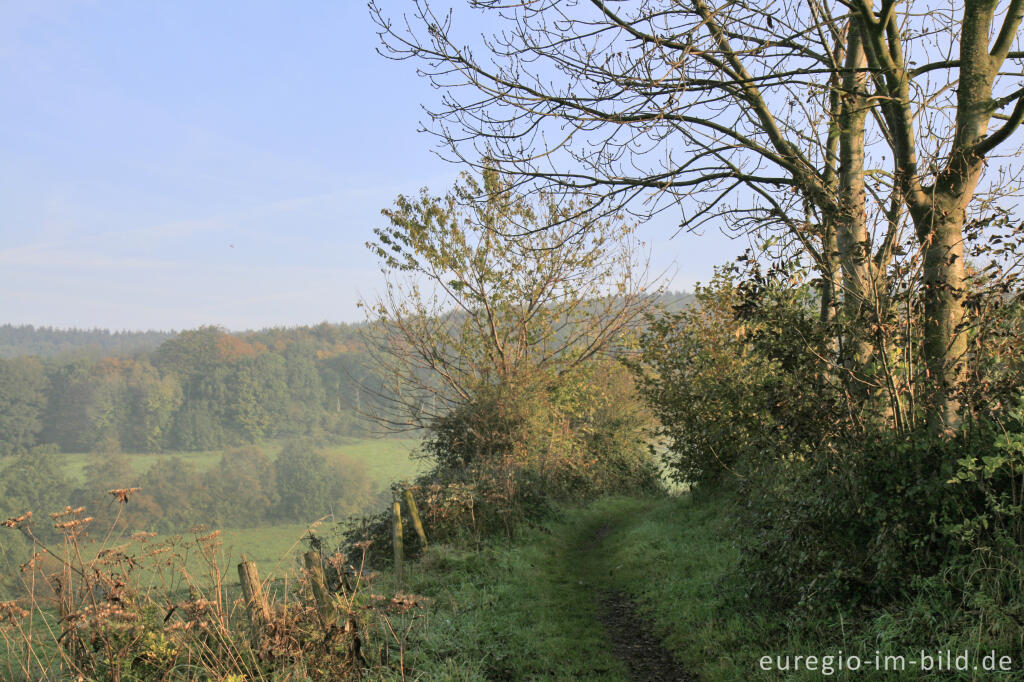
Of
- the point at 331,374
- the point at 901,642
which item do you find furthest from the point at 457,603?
the point at 331,374

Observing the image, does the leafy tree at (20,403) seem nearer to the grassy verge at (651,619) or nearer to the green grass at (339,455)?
the green grass at (339,455)

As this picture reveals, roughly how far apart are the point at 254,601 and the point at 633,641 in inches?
161

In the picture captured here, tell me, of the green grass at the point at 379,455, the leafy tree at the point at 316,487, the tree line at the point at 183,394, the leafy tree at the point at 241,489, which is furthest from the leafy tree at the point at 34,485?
the green grass at the point at 379,455

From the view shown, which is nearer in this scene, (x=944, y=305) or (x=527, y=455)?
(x=944, y=305)

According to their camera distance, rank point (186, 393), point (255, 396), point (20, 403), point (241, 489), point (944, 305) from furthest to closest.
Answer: point (255, 396), point (186, 393), point (20, 403), point (241, 489), point (944, 305)

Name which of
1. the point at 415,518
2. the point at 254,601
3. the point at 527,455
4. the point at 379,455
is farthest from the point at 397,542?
the point at 379,455

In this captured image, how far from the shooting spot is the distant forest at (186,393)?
6894cm

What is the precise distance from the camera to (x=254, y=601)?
508cm

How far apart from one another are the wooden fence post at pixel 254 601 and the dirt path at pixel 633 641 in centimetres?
340

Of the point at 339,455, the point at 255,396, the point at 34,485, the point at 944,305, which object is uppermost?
the point at 944,305

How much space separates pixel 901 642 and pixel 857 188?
450cm

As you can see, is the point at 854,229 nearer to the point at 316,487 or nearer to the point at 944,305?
the point at 944,305

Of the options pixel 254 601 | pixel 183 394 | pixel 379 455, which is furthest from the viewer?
pixel 183 394

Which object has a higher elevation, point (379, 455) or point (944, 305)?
point (944, 305)
